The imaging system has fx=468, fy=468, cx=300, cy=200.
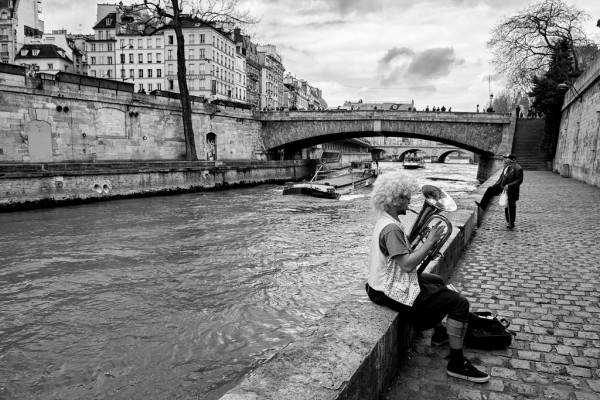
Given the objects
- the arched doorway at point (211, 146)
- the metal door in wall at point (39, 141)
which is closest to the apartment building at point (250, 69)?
the arched doorway at point (211, 146)

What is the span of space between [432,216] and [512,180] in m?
6.33

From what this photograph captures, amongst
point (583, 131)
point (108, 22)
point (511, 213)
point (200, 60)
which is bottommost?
point (511, 213)

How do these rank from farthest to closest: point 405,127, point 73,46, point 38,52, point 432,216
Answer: point 73,46, point 38,52, point 405,127, point 432,216

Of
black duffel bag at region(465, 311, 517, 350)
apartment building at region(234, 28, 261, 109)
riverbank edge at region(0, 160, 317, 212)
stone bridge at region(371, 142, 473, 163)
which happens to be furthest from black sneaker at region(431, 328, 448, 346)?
stone bridge at region(371, 142, 473, 163)

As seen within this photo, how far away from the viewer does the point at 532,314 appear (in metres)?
4.48

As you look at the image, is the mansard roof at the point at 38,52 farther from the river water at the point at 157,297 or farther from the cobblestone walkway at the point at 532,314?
the cobblestone walkway at the point at 532,314

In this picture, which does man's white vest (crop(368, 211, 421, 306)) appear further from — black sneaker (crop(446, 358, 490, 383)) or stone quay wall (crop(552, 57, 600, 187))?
stone quay wall (crop(552, 57, 600, 187))

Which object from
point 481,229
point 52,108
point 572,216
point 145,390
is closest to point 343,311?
point 145,390

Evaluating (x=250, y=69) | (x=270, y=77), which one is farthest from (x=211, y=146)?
(x=270, y=77)

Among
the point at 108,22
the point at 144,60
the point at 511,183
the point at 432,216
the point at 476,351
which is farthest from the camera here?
the point at 108,22

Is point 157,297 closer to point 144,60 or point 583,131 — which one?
point 583,131

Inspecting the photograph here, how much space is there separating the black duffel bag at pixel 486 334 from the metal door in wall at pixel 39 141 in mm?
23192

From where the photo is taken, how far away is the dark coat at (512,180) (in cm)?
879

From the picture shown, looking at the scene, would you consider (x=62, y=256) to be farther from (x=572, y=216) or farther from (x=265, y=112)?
(x=265, y=112)
